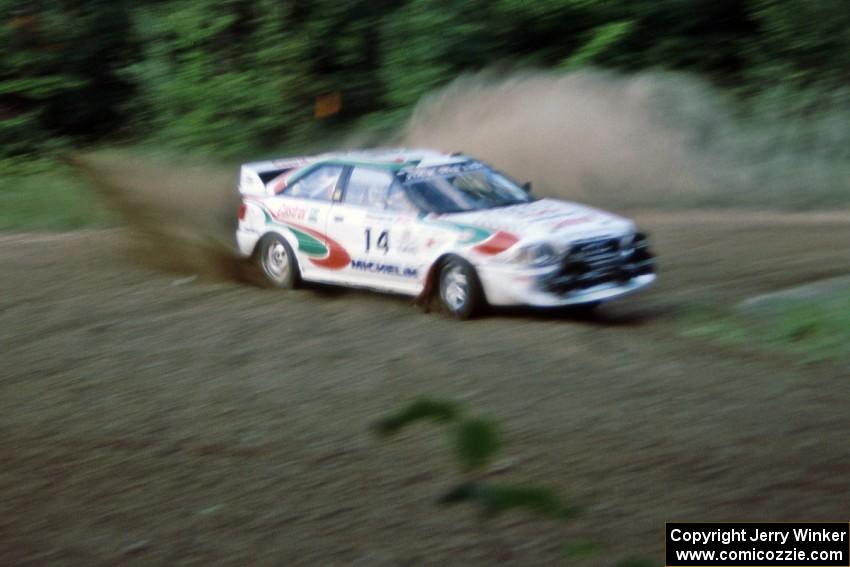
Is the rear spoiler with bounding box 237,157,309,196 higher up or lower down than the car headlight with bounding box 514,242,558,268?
higher up

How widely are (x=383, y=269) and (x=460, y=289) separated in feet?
3.03

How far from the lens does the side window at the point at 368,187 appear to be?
1175 cm

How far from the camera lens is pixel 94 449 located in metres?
7.33

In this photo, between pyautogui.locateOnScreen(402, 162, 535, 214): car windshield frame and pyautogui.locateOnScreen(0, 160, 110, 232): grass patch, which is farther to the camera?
pyautogui.locateOnScreen(0, 160, 110, 232): grass patch

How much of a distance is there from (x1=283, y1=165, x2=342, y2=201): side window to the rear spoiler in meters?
0.32

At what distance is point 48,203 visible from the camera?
20.4 metres

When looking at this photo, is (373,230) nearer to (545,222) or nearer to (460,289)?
(460,289)

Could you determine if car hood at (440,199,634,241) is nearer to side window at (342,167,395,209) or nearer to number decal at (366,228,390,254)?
number decal at (366,228,390,254)

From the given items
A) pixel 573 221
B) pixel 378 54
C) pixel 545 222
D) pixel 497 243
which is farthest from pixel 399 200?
pixel 378 54

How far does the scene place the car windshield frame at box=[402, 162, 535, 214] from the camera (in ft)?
37.6

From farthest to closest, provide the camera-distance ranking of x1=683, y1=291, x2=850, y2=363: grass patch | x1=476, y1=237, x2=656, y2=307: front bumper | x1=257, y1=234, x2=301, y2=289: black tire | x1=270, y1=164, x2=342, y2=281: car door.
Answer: x1=257, y1=234, x2=301, y2=289: black tire
x1=270, y1=164, x2=342, y2=281: car door
x1=476, y1=237, x2=656, y2=307: front bumper
x1=683, y1=291, x2=850, y2=363: grass patch

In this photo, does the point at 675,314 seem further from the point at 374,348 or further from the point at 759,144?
the point at 759,144

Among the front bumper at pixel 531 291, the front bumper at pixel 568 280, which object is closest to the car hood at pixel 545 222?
the front bumper at pixel 568 280

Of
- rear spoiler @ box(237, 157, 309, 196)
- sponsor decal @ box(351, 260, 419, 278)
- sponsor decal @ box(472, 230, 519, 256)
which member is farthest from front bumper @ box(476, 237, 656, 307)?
rear spoiler @ box(237, 157, 309, 196)
